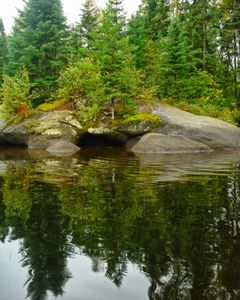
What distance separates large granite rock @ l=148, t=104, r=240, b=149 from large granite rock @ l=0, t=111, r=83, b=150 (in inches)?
213

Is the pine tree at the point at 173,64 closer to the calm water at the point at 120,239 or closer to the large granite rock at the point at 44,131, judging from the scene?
the large granite rock at the point at 44,131

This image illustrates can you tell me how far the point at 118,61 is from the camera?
2278 centimetres

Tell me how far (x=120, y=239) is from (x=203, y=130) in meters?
17.1

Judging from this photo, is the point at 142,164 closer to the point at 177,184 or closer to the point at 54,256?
the point at 177,184

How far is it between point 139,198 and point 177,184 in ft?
6.80

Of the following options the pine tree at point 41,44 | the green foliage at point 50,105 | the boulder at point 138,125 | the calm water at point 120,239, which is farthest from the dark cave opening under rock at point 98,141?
the calm water at point 120,239

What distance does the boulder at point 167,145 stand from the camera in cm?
2025

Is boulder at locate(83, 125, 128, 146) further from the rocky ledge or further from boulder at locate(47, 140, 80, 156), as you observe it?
boulder at locate(47, 140, 80, 156)

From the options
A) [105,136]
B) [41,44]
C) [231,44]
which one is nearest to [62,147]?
[105,136]

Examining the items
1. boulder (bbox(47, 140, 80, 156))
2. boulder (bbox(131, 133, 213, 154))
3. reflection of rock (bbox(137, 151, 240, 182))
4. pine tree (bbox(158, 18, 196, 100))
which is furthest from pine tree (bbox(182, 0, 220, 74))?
reflection of rock (bbox(137, 151, 240, 182))

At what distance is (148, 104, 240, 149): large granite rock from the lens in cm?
2156

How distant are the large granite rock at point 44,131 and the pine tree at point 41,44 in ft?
16.4

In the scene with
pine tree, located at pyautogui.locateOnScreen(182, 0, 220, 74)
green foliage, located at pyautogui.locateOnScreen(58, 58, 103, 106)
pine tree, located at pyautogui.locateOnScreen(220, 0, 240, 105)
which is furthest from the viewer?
pine tree, located at pyautogui.locateOnScreen(220, 0, 240, 105)

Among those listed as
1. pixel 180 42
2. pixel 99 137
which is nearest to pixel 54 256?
pixel 99 137
